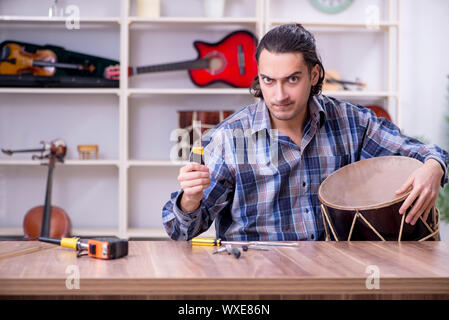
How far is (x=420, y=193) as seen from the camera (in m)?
1.41

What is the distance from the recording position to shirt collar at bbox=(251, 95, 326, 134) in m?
1.75

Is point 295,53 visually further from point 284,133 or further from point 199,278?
point 199,278

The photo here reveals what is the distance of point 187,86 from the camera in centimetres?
379

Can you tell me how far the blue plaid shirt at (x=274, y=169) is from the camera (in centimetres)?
168

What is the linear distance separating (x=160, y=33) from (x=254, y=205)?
2401 millimetres

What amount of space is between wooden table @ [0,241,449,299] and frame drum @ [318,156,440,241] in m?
0.26

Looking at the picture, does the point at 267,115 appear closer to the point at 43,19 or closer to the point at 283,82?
the point at 283,82

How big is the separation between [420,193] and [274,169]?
484mm

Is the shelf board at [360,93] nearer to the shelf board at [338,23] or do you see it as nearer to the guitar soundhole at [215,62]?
the shelf board at [338,23]

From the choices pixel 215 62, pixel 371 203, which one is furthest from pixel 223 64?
pixel 371 203
